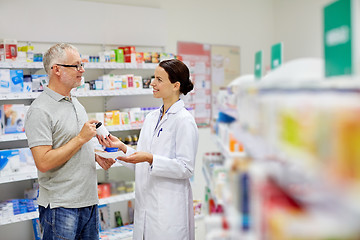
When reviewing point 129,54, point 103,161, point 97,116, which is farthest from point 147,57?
point 103,161

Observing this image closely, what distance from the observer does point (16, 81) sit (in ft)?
12.7

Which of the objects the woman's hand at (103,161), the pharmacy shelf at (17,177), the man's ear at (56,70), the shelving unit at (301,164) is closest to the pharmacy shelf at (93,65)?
the pharmacy shelf at (17,177)

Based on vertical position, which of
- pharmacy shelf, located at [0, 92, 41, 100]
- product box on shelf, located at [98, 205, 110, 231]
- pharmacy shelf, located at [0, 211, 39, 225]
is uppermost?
pharmacy shelf, located at [0, 92, 41, 100]

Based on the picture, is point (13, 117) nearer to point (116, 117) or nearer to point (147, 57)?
point (116, 117)

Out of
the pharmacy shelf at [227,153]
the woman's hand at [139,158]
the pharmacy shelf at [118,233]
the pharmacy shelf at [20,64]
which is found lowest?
the pharmacy shelf at [118,233]

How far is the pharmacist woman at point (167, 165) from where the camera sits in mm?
2709

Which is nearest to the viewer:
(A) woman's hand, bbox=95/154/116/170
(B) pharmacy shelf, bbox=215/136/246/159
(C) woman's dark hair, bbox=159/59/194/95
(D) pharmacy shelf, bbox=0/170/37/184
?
(B) pharmacy shelf, bbox=215/136/246/159

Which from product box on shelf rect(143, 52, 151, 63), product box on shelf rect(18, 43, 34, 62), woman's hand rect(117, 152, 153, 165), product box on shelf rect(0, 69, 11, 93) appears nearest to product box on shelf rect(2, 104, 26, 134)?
product box on shelf rect(0, 69, 11, 93)

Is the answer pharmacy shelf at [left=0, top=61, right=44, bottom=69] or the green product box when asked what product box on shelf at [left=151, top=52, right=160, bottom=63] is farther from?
pharmacy shelf at [left=0, top=61, right=44, bottom=69]

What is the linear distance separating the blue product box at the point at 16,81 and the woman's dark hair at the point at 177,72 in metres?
1.70

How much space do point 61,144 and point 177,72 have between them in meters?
0.94

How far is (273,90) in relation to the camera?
3.60 feet

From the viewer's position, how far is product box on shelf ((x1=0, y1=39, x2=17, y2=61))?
3.84 metres

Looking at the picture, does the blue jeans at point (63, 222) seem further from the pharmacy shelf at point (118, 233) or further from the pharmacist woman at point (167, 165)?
the pharmacy shelf at point (118, 233)
